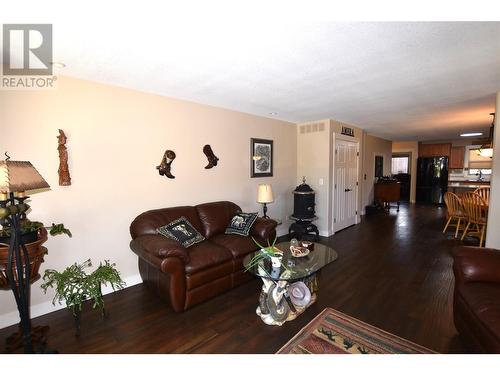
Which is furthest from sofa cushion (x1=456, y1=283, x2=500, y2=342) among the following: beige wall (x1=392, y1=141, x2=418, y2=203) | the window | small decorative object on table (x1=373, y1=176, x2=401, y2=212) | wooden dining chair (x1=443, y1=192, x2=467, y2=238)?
the window

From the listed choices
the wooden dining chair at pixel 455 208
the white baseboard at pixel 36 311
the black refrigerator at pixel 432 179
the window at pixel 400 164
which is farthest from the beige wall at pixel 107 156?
the window at pixel 400 164

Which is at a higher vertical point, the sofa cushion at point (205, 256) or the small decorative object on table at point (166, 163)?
the small decorative object on table at point (166, 163)

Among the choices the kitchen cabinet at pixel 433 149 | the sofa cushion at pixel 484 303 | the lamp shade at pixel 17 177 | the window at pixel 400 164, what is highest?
the kitchen cabinet at pixel 433 149

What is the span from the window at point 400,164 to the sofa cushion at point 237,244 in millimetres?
8980

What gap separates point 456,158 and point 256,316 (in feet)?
31.4

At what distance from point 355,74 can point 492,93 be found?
2.19 meters

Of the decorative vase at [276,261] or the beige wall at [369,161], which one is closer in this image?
the decorative vase at [276,261]

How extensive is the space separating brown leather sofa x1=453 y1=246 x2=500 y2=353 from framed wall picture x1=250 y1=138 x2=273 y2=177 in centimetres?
292

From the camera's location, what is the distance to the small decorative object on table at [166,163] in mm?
3075

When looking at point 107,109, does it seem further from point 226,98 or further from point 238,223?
point 238,223

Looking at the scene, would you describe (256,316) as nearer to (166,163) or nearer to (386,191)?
(166,163)

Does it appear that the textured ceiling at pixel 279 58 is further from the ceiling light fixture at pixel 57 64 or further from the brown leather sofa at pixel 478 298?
the brown leather sofa at pixel 478 298
